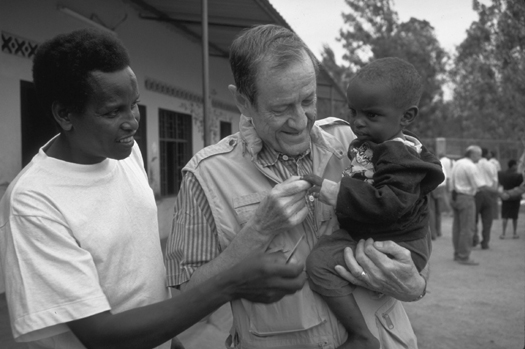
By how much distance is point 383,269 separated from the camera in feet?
5.68

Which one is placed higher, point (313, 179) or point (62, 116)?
point (62, 116)

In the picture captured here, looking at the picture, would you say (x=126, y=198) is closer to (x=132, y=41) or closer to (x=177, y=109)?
(x=132, y=41)

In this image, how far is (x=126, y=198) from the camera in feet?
5.74

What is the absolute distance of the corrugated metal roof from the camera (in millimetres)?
5848

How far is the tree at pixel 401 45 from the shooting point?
1031 inches

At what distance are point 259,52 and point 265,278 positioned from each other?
31.6 inches

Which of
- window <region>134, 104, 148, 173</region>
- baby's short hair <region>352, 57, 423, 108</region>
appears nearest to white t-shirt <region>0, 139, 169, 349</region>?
baby's short hair <region>352, 57, 423, 108</region>

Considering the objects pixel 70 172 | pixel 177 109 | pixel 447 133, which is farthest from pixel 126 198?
pixel 447 133

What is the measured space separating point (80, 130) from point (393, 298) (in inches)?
50.9

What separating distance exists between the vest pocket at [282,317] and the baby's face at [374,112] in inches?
26.6

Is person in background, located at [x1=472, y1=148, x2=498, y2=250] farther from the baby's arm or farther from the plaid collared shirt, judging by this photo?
the plaid collared shirt

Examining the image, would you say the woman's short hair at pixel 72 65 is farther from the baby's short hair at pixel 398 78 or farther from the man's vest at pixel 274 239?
the baby's short hair at pixel 398 78

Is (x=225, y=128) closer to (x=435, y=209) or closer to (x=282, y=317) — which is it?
(x=435, y=209)

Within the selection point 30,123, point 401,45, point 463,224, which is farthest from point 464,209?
point 401,45
